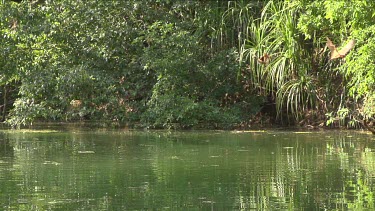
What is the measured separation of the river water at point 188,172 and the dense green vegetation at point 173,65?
5.85 feet

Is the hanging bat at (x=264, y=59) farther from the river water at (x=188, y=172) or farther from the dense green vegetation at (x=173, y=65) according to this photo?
the river water at (x=188, y=172)

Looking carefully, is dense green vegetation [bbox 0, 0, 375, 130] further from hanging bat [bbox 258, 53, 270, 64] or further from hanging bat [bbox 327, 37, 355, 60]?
hanging bat [bbox 327, 37, 355, 60]

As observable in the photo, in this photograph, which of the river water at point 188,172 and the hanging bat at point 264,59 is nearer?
the river water at point 188,172

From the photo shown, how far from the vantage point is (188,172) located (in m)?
9.46

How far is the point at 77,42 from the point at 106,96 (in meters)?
1.40

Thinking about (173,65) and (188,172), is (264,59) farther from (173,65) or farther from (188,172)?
(188,172)

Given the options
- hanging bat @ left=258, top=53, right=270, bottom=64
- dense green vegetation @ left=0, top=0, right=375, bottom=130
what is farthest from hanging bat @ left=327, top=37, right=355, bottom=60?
hanging bat @ left=258, top=53, right=270, bottom=64

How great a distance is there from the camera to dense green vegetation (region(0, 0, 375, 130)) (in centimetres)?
1620

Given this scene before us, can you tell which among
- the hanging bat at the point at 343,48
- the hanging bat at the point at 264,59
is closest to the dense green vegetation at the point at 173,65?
the hanging bat at the point at 264,59

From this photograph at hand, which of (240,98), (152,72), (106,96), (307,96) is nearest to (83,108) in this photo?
(106,96)

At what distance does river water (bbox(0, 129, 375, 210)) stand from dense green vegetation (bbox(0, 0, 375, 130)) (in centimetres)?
178

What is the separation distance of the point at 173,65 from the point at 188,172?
716 centimetres

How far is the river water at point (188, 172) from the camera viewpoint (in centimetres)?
739

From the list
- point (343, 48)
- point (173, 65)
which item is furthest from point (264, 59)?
point (343, 48)
